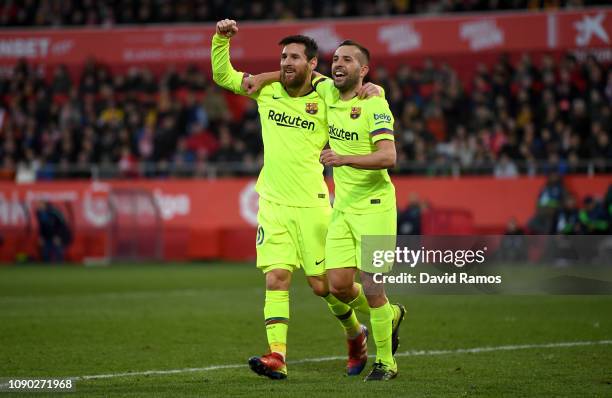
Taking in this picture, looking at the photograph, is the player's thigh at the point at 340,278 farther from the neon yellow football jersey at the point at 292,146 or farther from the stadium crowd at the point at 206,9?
the stadium crowd at the point at 206,9

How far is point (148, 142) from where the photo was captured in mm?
27703

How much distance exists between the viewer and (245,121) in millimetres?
27609

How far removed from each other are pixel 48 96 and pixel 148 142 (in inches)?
158

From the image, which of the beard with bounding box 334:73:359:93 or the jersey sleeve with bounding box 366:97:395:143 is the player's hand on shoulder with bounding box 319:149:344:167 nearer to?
the jersey sleeve with bounding box 366:97:395:143

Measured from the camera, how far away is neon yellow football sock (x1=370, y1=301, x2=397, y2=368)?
8359 millimetres

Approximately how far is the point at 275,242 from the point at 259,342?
2.40m

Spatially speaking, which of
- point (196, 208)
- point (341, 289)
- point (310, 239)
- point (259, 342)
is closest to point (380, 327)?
point (341, 289)

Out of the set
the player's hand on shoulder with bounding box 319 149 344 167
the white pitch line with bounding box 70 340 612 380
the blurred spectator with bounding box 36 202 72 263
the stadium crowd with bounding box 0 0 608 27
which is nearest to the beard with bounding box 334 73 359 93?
the player's hand on shoulder with bounding box 319 149 344 167

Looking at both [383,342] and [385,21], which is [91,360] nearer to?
[383,342]

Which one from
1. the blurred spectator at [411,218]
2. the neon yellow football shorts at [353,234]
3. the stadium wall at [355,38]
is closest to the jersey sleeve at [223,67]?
the neon yellow football shorts at [353,234]

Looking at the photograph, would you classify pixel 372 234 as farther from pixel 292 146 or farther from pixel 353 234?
pixel 292 146

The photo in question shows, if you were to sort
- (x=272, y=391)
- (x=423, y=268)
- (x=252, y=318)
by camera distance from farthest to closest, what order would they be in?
(x=252, y=318) → (x=423, y=268) → (x=272, y=391)

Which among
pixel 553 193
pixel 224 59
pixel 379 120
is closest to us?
pixel 379 120

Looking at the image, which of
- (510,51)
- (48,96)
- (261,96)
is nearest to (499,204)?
(510,51)
